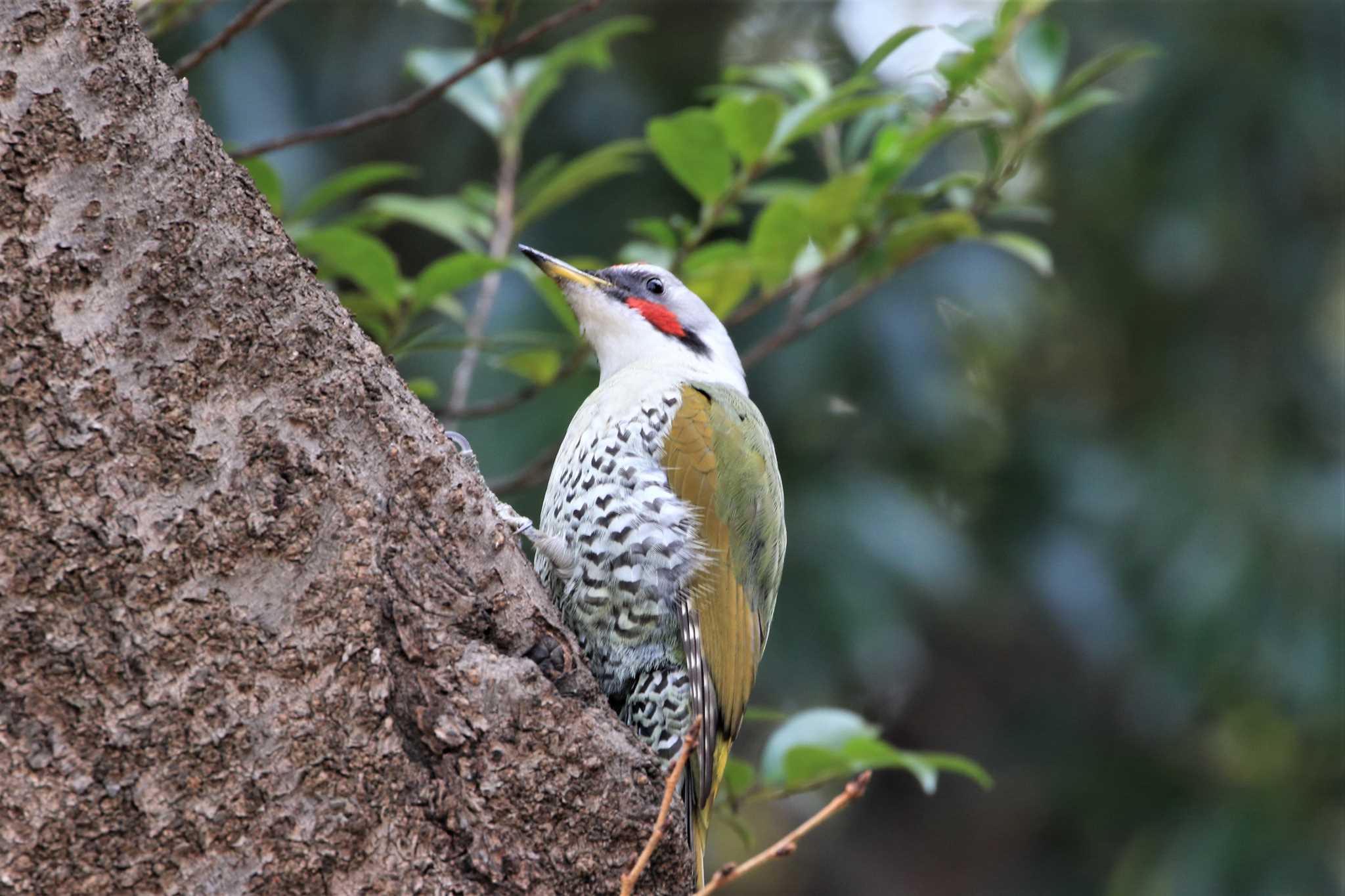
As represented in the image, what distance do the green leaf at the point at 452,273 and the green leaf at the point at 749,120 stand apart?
21.8 inches

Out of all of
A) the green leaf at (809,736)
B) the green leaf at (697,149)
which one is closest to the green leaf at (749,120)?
the green leaf at (697,149)

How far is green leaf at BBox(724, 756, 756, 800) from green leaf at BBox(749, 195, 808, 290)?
1042 mm

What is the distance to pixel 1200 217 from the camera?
6.83 metres

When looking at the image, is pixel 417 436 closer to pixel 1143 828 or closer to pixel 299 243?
pixel 299 243

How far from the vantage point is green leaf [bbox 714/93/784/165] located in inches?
112

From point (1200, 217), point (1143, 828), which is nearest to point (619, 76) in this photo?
point (1200, 217)

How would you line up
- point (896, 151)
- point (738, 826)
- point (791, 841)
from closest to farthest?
1. point (791, 841)
2. point (738, 826)
3. point (896, 151)

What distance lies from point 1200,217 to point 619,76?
9.61 ft

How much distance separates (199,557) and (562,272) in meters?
1.65

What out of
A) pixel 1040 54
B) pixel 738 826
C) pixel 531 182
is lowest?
pixel 738 826

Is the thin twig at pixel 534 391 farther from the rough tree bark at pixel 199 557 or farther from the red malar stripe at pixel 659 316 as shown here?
the rough tree bark at pixel 199 557

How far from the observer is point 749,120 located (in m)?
2.89

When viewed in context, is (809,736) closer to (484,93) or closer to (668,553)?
(668,553)

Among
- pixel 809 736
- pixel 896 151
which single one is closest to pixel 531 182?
pixel 896 151
